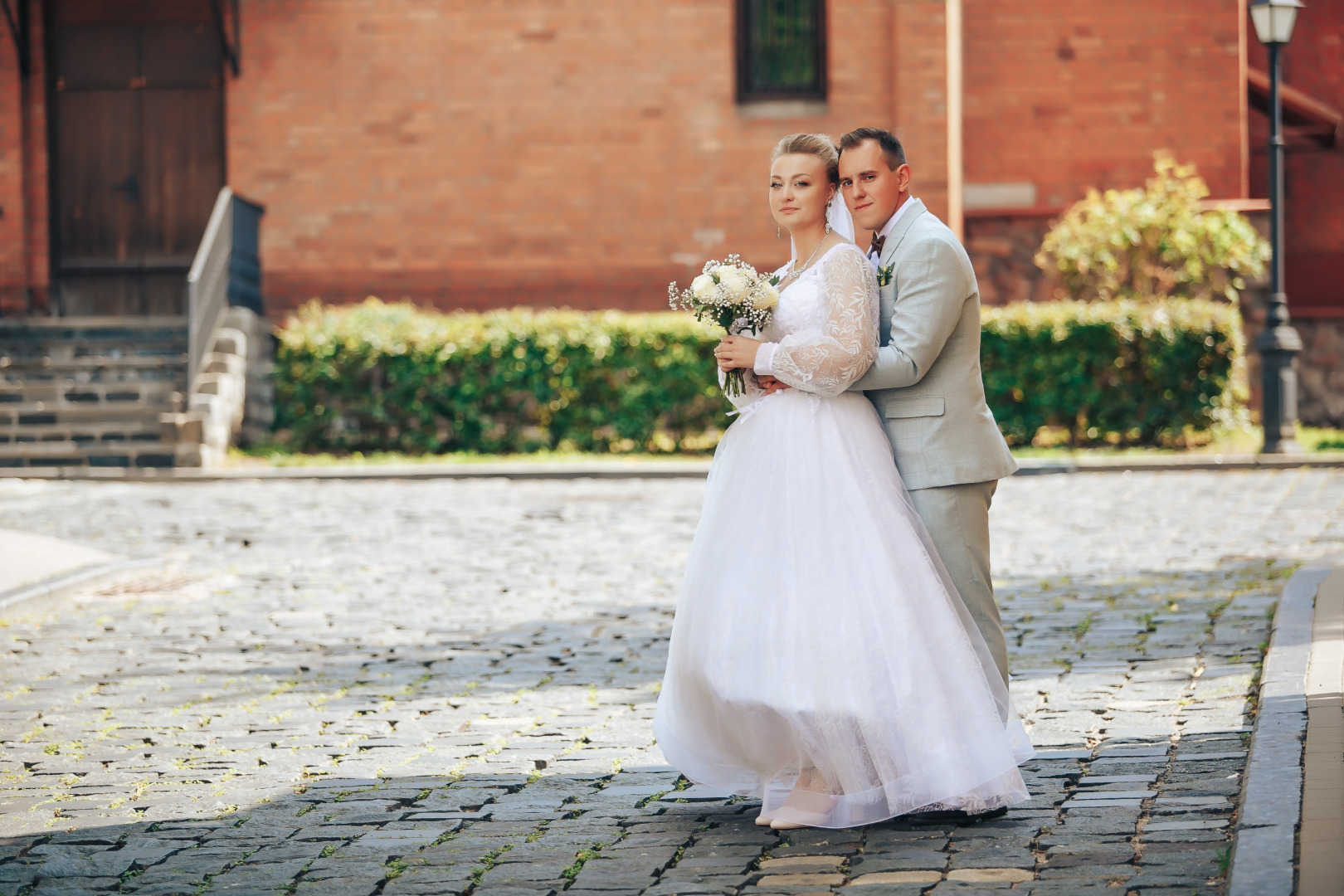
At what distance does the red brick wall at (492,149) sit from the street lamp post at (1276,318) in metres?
5.17

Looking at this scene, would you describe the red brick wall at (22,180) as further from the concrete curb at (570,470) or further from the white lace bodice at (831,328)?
the white lace bodice at (831,328)

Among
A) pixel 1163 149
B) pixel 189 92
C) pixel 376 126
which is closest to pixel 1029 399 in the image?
pixel 1163 149

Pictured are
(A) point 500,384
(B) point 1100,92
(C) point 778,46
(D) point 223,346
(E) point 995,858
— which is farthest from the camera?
(B) point 1100,92

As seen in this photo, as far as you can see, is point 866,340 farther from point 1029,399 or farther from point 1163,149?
point 1163,149

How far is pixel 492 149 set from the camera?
18438 mm

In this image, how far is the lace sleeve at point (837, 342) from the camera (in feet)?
14.6

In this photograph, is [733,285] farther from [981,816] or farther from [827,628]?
[981,816]

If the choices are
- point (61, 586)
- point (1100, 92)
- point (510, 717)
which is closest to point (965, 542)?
point (510, 717)

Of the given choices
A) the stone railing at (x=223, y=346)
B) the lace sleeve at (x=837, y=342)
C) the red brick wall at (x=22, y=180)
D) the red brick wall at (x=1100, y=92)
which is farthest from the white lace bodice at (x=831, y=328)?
the red brick wall at (x=22, y=180)

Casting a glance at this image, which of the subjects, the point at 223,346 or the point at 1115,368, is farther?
the point at 223,346

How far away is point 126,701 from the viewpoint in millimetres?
6176

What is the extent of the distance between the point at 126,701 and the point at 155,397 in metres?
10.0

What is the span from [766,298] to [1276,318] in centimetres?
1189

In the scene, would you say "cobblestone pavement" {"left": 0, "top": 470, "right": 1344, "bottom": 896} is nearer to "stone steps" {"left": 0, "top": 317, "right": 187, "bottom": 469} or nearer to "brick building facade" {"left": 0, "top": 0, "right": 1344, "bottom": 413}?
"stone steps" {"left": 0, "top": 317, "right": 187, "bottom": 469}
